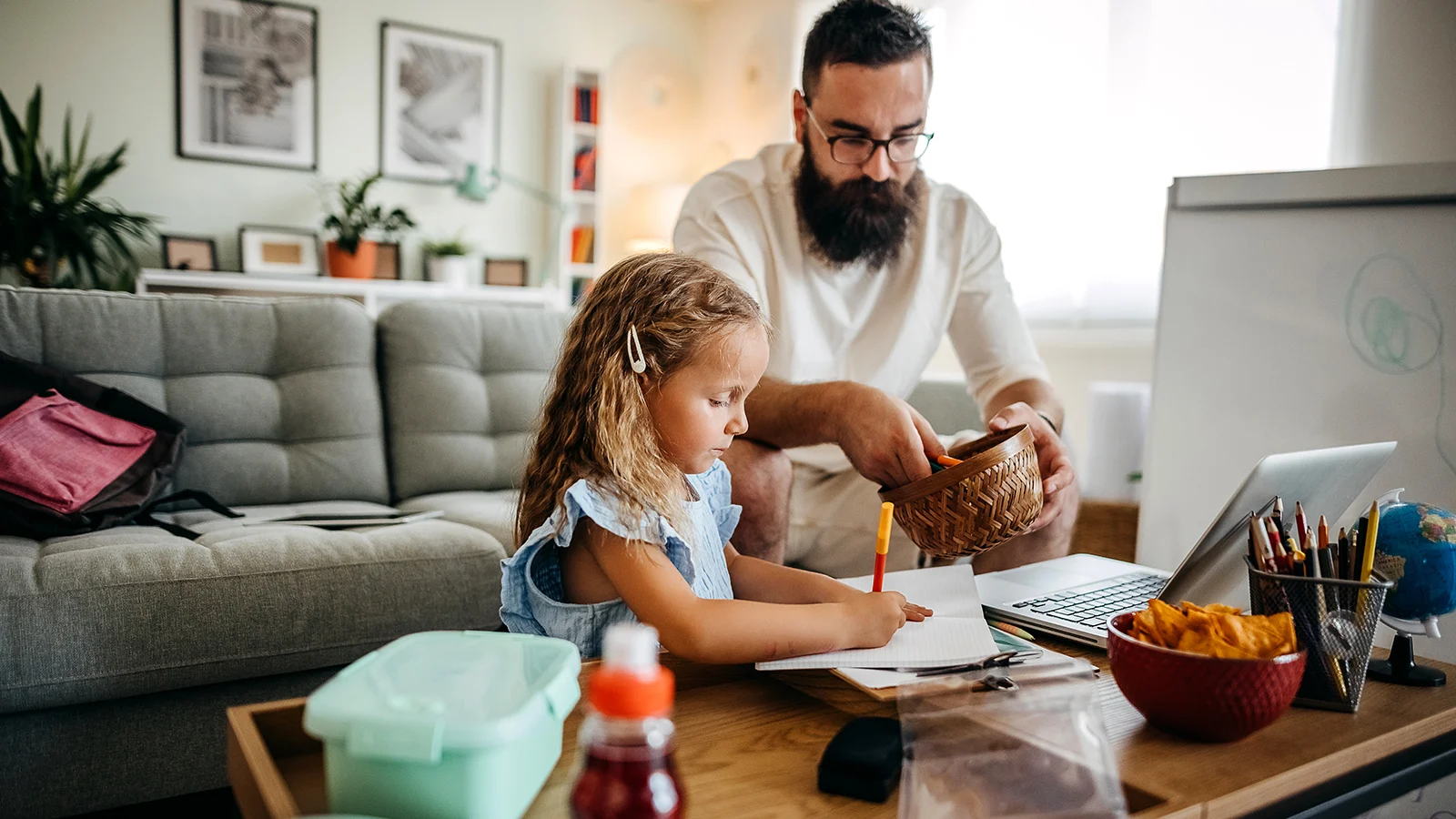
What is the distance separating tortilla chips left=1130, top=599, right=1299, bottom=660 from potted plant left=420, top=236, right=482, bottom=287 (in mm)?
3948

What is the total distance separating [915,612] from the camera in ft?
3.27

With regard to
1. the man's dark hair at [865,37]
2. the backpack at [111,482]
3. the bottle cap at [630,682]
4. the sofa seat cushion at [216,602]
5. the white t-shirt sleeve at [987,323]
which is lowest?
the sofa seat cushion at [216,602]

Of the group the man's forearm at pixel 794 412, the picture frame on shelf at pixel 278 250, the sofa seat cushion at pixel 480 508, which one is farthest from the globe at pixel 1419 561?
the picture frame on shelf at pixel 278 250

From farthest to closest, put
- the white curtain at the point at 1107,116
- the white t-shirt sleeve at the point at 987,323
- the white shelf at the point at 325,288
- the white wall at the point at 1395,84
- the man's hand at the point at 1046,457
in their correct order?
the white shelf at the point at 325,288, the white curtain at the point at 1107,116, the white wall at the point at 1395,84, the white t-shirt sleeve at the point at 987,323, the man's hand at the point at 1046,457

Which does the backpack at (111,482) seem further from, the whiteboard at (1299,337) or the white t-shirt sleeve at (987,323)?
the whiteboard at (1299,337)

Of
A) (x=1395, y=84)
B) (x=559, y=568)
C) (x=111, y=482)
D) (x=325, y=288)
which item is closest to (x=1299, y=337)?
(x=1395, y=84)

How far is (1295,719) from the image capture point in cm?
85

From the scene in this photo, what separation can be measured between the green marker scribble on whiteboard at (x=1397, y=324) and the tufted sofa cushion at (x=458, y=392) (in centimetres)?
153

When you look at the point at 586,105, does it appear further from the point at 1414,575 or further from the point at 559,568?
the point at 1414,575

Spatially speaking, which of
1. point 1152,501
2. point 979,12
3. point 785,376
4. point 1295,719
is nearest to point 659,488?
point 1295,719

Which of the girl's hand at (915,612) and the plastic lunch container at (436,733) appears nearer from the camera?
the plastic lunch container at (436,733)

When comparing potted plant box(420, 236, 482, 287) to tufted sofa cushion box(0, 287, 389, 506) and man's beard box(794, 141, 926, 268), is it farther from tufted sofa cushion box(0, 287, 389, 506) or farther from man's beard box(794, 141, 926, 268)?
man's beard box(794, 141, 926, 268)

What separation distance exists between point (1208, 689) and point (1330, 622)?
19cm

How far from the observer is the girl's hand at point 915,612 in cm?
99
